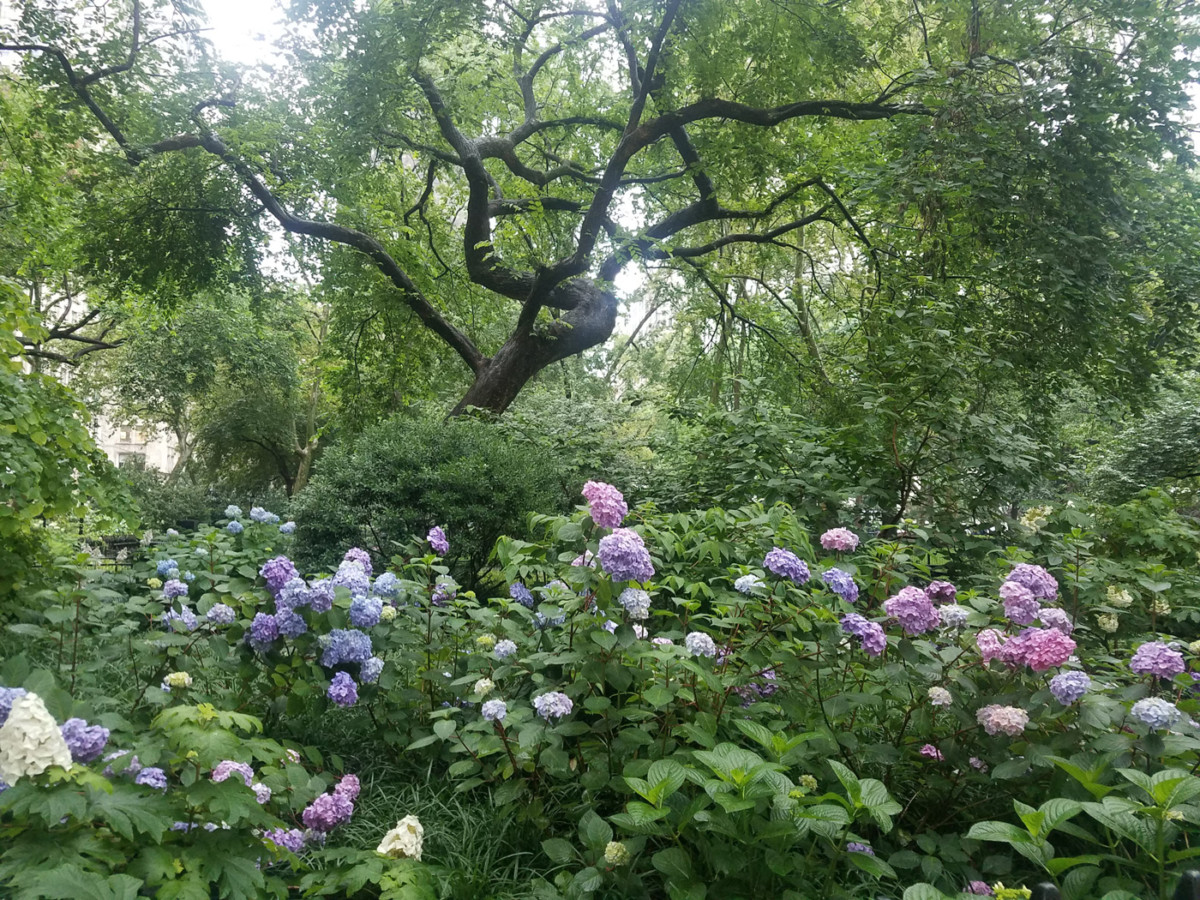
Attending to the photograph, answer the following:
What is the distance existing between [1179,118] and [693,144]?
4.87m

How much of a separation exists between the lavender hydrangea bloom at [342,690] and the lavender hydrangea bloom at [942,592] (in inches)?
84.3

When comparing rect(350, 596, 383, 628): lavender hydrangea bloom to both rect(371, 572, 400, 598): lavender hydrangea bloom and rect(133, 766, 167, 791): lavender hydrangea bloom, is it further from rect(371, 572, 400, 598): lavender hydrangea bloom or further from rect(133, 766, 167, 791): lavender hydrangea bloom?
rect(133, 766, 167, 791): lavender hydrangea bloom

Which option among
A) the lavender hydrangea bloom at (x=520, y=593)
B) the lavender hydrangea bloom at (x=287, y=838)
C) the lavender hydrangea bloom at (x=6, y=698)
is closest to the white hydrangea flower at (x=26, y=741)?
the lavender hydrangea bloom at (x=6, y=698)

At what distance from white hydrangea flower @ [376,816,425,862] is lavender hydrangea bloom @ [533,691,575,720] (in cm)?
48

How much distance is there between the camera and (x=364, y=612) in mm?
2582

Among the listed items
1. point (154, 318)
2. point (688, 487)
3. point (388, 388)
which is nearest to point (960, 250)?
point (688, 487)

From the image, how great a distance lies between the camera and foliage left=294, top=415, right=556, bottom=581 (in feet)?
19.8

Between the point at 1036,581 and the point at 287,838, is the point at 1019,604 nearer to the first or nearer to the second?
the point at 1036,581

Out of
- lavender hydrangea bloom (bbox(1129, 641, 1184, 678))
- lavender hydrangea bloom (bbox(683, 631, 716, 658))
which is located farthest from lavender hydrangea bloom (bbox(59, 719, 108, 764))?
lavender hydrangea bloom (bbox(1129, 641, 1184, 678))

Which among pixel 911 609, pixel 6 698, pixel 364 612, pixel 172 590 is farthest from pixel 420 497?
pixel 6 698

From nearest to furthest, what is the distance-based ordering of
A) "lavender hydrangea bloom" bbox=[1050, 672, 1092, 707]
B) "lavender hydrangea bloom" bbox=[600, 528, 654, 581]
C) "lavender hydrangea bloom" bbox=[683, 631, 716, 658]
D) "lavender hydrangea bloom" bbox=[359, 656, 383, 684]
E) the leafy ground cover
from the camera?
the leafy ground cover, "lavender hydrangea bloom" bbox=[1050, 672, 1092, 707], "lavender hydrangea bloom" bbox=[600, 528, 654, 581], "lavender hydrangea bloom" bbox=[683, 631, 716, 658], "lavender hydrangea bloom" bbox=[359, 656, 383, 684]

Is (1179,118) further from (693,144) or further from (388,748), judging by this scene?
(388,748)

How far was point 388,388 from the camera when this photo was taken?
1086 centimetres

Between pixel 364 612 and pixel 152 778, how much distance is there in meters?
0.92
